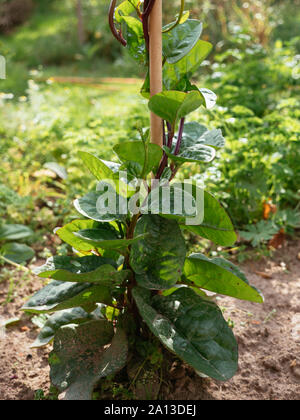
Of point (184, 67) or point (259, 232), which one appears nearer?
point (184, 67)

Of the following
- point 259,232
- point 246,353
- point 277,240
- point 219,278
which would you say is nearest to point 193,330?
point 219,278

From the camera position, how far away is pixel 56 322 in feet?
4.66

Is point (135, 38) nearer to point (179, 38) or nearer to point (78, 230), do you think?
point (179, 38)

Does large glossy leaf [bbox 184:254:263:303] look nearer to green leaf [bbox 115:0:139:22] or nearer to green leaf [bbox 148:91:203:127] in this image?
green leaf [bbox 148:91:203:127]

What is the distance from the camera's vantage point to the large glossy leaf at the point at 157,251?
3.99ft

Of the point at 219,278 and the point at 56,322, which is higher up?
the point at 219,278

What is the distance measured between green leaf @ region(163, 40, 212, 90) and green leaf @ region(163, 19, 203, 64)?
38 mm

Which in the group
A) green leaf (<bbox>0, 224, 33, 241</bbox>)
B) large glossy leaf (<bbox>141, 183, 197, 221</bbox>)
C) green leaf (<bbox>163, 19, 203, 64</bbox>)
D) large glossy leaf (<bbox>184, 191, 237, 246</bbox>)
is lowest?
green leaf (<bbox>0, 224, 33, 241</bbox>)

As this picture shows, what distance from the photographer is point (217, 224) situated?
1.22 metres

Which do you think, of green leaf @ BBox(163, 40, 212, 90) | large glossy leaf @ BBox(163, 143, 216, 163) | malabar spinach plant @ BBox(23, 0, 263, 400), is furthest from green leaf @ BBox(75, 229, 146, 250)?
green leaf @ BBox(163, 40, 212, 90)

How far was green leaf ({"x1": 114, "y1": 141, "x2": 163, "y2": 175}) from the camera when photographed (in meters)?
1.21

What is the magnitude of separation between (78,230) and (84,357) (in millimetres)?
400

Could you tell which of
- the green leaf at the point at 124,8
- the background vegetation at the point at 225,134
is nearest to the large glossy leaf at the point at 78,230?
the background vegetation at the point at 225,134
